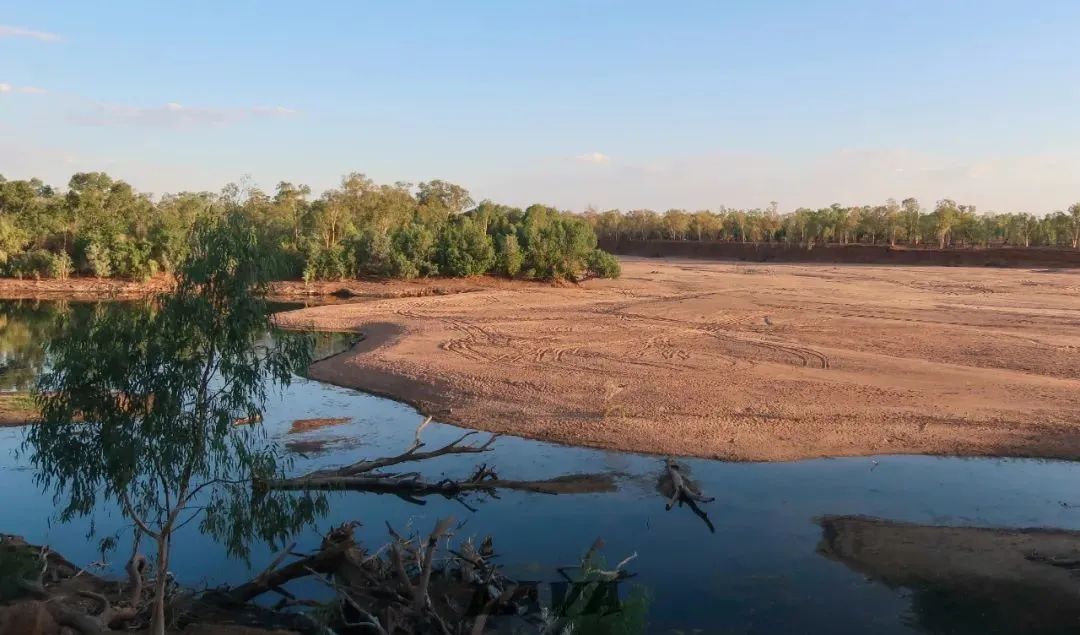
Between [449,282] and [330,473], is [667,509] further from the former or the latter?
[449,282]

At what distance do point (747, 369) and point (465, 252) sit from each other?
1364 inches

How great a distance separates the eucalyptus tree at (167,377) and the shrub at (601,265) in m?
47.7

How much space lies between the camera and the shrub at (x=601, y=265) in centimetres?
5586

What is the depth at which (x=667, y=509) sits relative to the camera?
14.2 m

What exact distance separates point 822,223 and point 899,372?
207 feet

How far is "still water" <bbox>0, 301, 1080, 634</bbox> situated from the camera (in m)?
10.5

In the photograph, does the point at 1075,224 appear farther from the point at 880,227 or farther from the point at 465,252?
the point at 465,252

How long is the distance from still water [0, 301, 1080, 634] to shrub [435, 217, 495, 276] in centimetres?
3681

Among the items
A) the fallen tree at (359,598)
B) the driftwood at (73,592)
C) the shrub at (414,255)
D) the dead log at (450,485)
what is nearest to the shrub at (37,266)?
the shrub at (414,255)

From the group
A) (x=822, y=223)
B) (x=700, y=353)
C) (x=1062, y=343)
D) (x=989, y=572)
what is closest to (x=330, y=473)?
(x=989, y=572)

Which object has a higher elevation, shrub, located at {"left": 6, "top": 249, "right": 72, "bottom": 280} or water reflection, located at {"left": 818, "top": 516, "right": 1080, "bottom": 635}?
shrub, located at {"left": 6, "top": 249, "right": 72, "bottom": 280}

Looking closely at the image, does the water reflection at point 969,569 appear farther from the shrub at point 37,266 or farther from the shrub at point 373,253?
the shrub at point 37,266

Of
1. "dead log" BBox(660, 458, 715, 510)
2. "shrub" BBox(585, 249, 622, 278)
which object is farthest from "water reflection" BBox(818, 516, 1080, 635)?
"shrub" BBox(585, 249, 622, 278)

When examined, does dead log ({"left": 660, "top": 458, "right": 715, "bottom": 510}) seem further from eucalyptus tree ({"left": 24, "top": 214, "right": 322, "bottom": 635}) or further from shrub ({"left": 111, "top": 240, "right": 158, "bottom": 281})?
shrub ({"left": 111, "top": 240, "right": 158, "bottom": 281})
